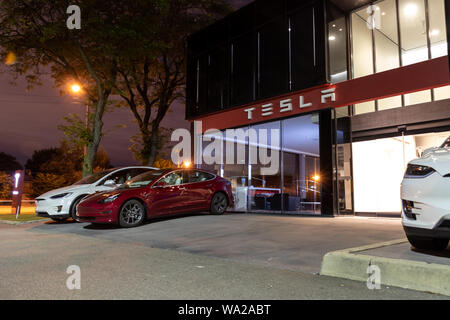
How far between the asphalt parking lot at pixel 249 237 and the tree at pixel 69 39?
869 cm

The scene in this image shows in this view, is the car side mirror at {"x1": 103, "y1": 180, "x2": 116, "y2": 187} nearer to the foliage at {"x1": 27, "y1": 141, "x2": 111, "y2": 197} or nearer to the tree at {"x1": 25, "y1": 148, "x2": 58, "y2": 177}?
the foliage at {"x1": 27, "y1": 141, "x2": 111, "y2": 197}

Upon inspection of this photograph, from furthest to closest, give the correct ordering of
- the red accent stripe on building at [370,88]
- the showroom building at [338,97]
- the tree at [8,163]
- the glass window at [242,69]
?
the tree at [8,163], the glass window at [242,69], the showroom building at [338,97], the red accent stripe on building at [370,88]

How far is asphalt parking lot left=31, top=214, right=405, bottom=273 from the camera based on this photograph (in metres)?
5.26

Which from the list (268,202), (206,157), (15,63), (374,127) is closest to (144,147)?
(206,157)

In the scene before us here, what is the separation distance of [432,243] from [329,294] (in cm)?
230

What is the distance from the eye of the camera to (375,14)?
12945mm

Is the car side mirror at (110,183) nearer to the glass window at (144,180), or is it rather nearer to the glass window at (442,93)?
the glass window at (144,180)

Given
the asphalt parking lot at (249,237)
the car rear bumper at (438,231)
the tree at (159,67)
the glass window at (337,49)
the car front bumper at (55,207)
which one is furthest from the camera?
the tree at (159,67)

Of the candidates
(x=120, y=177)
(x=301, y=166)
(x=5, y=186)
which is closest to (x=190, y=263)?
(x=120, y=177)

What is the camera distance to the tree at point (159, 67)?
57.9 feet

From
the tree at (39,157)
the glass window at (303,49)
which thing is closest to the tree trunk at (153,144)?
the glass window at (303,49)

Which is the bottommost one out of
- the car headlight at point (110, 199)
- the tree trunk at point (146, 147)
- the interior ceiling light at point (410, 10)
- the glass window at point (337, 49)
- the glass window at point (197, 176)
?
the car headlight at point (110, 199)

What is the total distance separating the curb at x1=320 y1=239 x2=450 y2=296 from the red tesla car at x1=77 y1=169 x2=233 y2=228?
5.95 m

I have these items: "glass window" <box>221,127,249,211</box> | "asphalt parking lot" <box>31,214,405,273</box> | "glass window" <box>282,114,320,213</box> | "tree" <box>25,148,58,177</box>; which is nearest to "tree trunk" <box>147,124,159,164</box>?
"glass window" <box>221,127,249,211</box>
